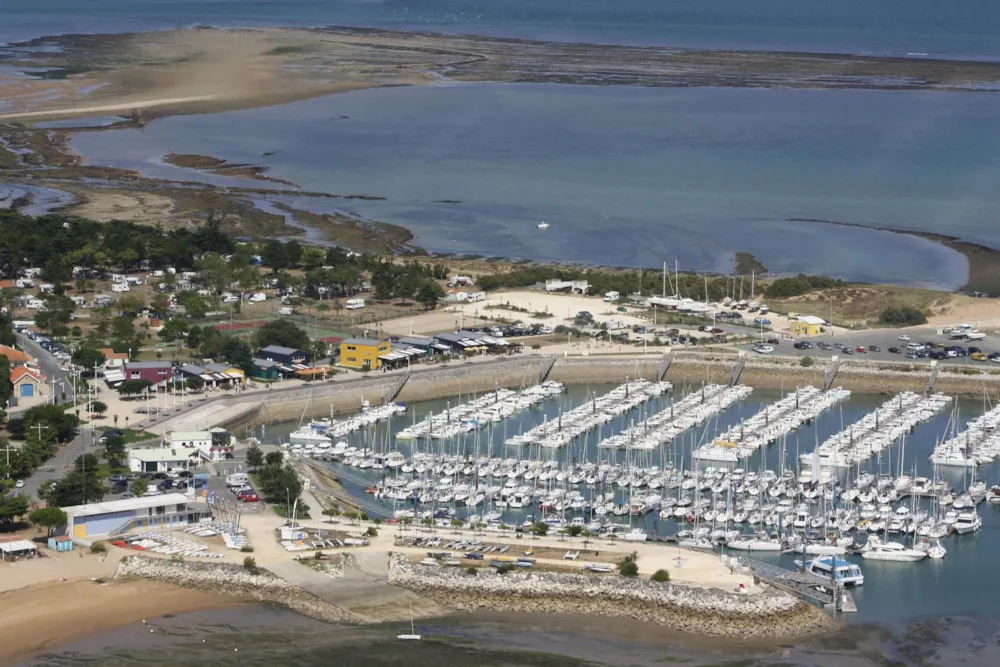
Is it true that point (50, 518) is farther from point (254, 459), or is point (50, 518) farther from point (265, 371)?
point (265, 371)

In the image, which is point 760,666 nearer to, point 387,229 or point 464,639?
point 464,639

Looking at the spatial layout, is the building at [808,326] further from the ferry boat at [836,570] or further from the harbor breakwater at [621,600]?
the harbor breakwater at [621,600]

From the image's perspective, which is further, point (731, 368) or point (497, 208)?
point (497, 208)

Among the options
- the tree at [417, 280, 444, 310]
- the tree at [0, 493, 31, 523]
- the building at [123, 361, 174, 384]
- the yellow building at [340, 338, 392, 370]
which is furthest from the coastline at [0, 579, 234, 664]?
the tree at [417, 280, 444, 310]

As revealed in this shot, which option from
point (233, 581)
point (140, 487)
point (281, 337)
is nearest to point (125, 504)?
point (140, 487)

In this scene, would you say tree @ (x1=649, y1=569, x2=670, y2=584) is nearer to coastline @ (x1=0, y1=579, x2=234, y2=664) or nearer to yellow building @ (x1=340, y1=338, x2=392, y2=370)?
coastline @ (x1=0, y1=579, x2=234, y2=664)

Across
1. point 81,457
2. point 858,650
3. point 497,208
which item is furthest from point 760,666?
point 497,208
